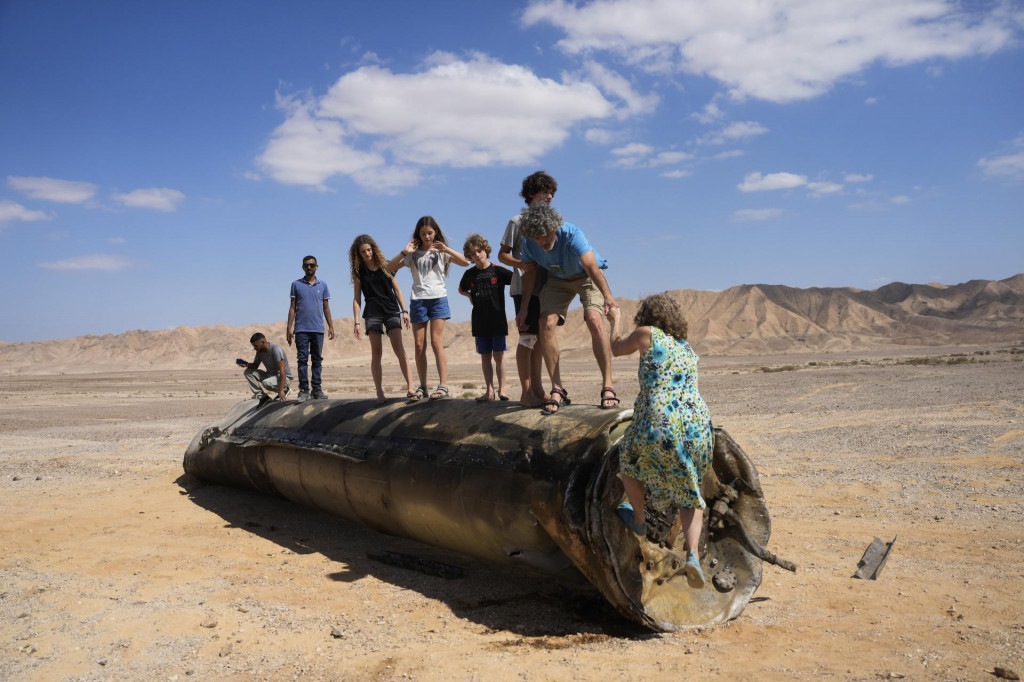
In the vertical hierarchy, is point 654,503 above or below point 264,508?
above

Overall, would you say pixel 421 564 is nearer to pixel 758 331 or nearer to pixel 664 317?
pixel 664 317

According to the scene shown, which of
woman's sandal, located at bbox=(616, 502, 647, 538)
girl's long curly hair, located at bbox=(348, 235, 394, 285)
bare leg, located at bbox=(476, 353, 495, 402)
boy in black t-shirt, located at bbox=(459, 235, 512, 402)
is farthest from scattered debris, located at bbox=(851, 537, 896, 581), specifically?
girl's long curly hair, located at bbox=(348, 235, 394, 285)

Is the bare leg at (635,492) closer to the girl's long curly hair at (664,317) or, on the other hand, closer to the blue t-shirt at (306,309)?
the girl's long curly hair at (664,317)

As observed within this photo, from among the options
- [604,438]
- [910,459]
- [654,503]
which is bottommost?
[910,459]

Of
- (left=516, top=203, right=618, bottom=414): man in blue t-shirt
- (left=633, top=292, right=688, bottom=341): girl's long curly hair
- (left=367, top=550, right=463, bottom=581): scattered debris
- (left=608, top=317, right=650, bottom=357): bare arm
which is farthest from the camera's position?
(left=367, top=550, right=463, bottom=581): scattered debris

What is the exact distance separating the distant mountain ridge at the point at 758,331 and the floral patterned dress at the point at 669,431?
6705cm

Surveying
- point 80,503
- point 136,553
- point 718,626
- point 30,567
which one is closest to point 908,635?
point 718,626

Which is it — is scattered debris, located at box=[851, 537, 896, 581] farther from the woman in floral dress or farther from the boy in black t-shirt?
the boy in black t-shirt

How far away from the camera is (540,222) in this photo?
5.29 metres

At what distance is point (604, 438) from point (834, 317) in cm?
8914

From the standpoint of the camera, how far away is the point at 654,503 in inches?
181

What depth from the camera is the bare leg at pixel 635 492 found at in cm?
420

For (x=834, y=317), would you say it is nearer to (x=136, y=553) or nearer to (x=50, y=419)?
(x=50, y=419)

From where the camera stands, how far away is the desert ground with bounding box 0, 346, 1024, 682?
4070 mm
